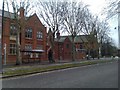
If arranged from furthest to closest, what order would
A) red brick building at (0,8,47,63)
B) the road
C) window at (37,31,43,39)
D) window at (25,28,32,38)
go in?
window at (37,31,43,39)
window at (25,28,32,38)
red brick building at (0,8,47,63)
the road

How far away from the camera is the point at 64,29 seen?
60.8 metres

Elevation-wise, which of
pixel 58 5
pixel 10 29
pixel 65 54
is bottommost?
pixel 65 54

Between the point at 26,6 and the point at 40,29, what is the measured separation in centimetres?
2433

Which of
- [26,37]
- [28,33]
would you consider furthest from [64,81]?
[28,33]

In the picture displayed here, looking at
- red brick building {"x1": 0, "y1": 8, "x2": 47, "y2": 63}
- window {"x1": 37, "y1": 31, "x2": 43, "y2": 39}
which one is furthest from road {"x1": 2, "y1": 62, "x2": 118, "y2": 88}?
window {"x1": 37, "y1": 31, "x2": 43, "y2": 39}

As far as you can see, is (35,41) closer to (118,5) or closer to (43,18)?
(43,18)

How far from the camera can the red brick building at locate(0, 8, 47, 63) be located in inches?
2074

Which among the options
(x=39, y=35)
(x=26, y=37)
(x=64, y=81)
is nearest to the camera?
(x=64, y=81)

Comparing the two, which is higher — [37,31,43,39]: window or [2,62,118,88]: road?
[37,31,43,39]: window

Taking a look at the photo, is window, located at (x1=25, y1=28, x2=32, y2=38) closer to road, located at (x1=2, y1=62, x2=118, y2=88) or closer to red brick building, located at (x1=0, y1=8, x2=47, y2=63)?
red brick building, located at (x1=0, y1=8, x2=47, y2=63)

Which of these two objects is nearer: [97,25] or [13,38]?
[13,38]

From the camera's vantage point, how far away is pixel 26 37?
196ft

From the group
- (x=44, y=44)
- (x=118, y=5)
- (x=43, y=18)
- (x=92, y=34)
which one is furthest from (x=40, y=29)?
(x=118, y=5)

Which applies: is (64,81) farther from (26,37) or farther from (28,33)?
(28,33)
